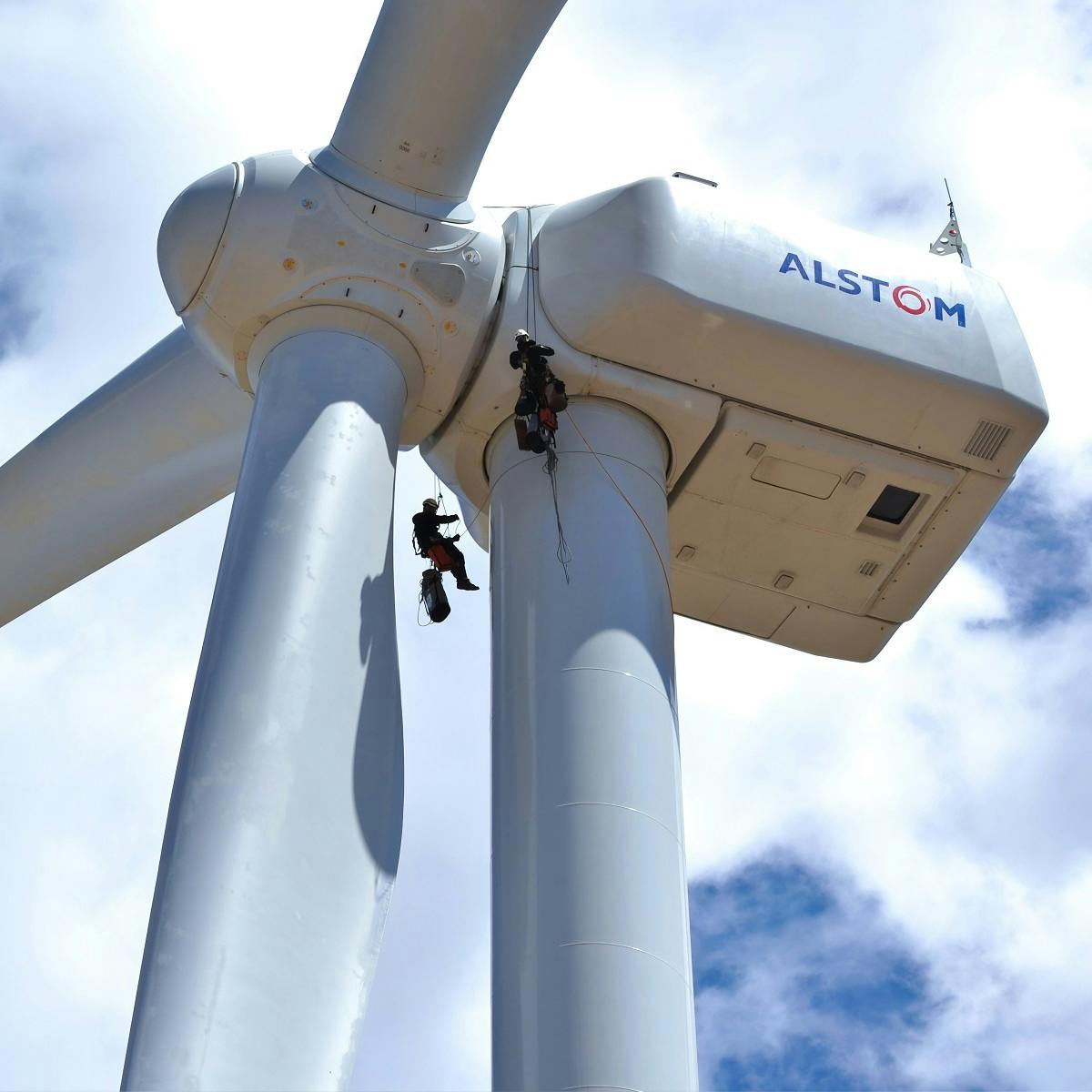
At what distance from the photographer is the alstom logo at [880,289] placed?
16562 mm

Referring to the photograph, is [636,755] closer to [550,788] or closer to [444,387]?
[550,788]

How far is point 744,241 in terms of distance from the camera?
16.5 m

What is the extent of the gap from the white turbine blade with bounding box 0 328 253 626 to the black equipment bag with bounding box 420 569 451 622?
2.81 m

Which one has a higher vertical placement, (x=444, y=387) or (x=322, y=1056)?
(x=444, y=387)

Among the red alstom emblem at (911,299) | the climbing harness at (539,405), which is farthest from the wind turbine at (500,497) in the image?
the climbing harness at (539,405)

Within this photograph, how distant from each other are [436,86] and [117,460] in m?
4.79

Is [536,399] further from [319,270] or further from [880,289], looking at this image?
[880,289]

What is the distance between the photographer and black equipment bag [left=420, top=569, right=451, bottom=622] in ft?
51.9

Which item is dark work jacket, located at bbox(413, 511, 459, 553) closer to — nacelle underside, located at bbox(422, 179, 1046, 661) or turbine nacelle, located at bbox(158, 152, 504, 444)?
nacelle underside, located at bbox(422, 179, 1046, 661)

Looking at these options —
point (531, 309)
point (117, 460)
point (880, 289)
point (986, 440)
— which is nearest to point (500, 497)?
point (531, 309)

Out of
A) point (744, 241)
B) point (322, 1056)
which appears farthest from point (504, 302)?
point (322, 1056)

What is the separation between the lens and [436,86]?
624 inches

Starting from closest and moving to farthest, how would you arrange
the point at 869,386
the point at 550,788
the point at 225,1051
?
1. the point at 225,1051
2. the point at 550,788
3. the point at 869,386

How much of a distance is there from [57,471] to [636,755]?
6.93 meters
